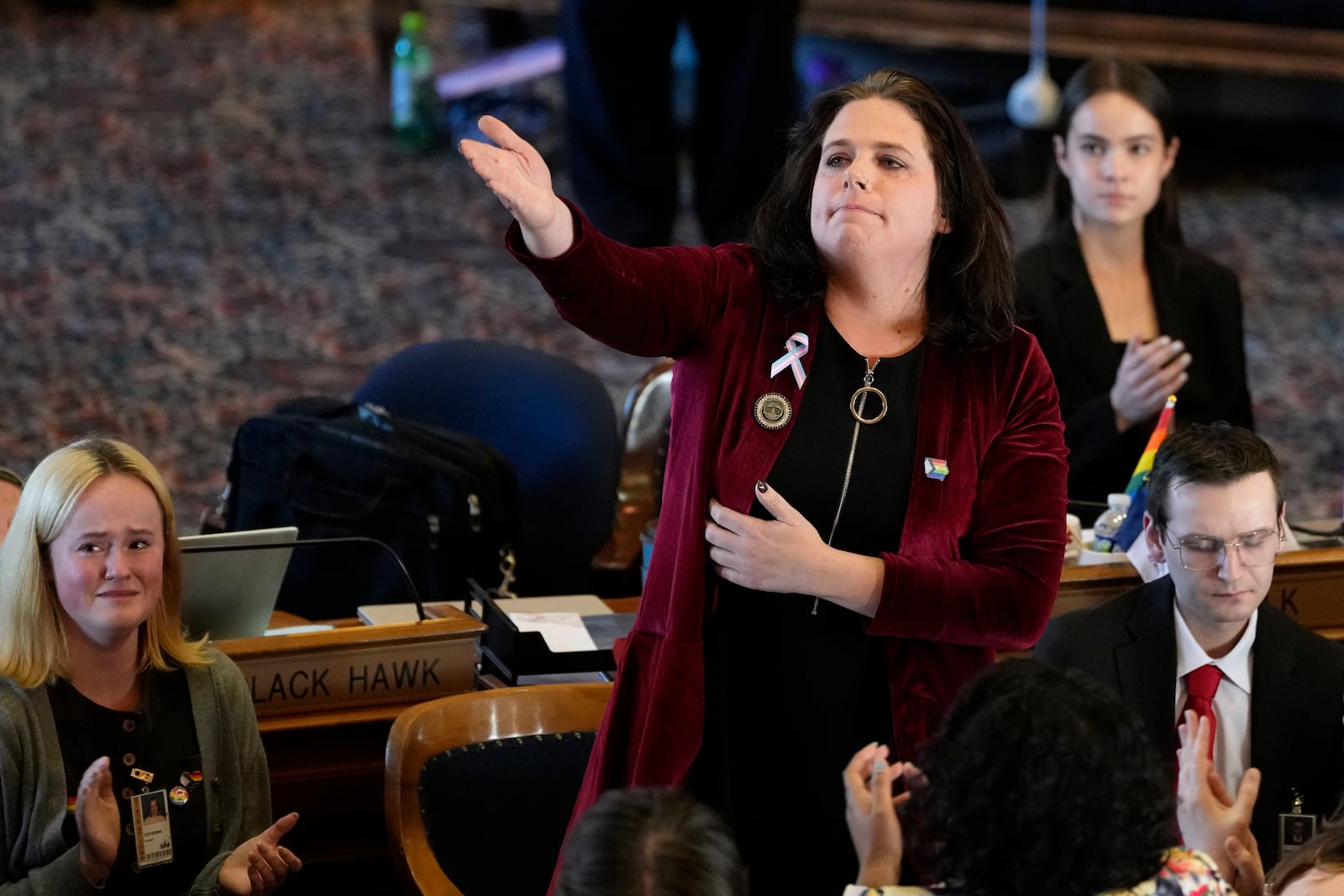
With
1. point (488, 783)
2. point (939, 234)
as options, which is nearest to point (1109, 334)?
point (939, 234)

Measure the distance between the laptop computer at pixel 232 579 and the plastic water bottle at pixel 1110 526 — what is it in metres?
1.18

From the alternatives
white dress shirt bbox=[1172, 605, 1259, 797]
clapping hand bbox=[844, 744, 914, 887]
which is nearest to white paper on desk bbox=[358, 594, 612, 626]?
white dress shirt bbox=[1172, 605, 1259, 797]

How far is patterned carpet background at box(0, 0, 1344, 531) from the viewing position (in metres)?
4.66

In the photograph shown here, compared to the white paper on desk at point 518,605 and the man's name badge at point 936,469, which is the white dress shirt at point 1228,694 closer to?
the man's name badge at point 936,469

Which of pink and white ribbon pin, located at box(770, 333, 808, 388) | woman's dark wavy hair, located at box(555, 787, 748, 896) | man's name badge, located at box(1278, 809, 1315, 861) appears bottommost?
man's name badge, located at box(1278, 809, 1315, 861)

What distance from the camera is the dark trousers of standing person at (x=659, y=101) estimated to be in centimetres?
473

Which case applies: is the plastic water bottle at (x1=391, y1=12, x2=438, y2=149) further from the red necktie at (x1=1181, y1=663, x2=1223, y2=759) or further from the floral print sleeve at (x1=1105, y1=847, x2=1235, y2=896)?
the floral print sleeve at (x1=1105, y1=847, x2=1235, y2=896)

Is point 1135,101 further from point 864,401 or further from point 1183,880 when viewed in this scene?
point 1183,880

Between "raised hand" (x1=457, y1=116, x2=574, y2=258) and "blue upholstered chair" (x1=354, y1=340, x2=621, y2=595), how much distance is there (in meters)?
1.57

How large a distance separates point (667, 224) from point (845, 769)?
322 centimetres

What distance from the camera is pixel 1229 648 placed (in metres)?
2.27

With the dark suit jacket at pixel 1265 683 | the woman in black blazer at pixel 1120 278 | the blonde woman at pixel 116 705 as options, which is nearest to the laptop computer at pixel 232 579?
the blonde woman at pixel 116 705

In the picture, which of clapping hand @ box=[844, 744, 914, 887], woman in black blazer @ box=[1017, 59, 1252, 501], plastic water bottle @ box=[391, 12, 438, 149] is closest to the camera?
clapping hand @ box=[844, 744, 914, 887]

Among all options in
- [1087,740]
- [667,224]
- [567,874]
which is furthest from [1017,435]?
[667,224]
